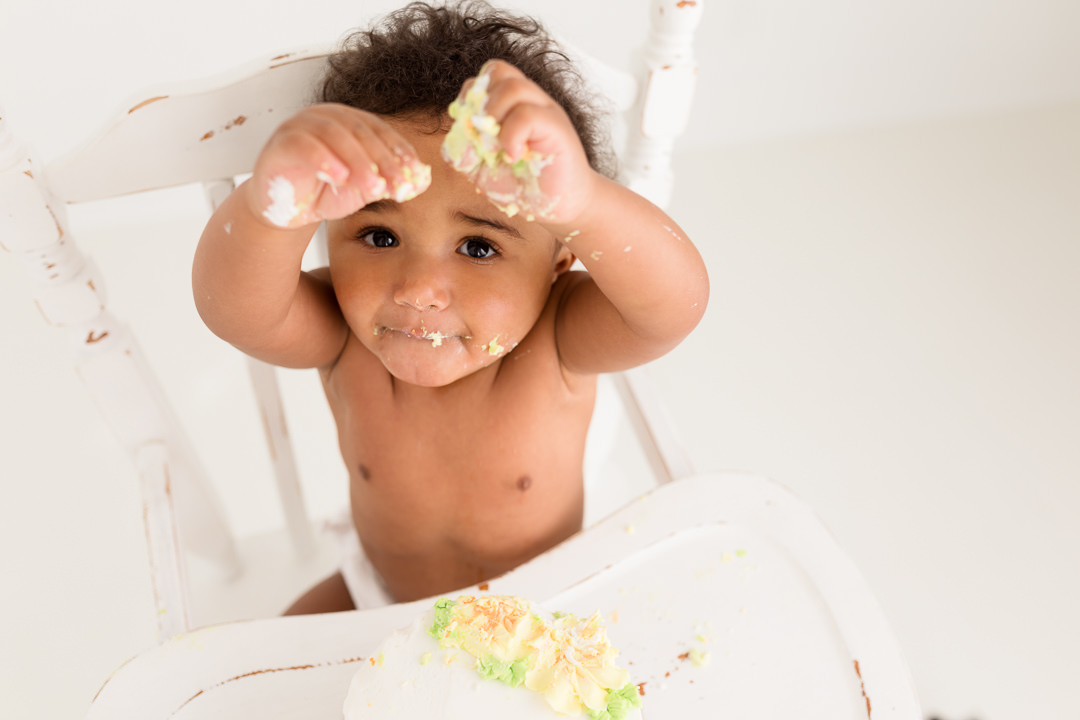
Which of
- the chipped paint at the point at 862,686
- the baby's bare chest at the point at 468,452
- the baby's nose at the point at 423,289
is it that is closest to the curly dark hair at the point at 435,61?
the baby's nose at the point at 423,289

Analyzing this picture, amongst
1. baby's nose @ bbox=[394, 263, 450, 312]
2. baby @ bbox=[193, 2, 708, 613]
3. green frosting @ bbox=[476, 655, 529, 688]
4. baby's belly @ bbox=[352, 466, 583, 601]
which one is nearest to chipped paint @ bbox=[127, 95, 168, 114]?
baby @ bbox=[193, 2, 708, 613]

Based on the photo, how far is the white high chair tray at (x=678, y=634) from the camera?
1.97 feet

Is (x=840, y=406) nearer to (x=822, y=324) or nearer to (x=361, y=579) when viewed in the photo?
(x=822, y=324)

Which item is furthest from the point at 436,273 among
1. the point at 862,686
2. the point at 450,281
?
the point at 862,686

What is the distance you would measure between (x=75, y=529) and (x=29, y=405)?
25cm

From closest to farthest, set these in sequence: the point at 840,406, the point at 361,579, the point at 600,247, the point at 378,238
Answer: the point at 600,247 → the point at 378,238 → the point at 361,579 → the point at 840,406

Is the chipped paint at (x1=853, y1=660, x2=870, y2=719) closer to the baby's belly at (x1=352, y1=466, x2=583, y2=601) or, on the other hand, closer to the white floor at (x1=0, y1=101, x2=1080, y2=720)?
the baby's belly at (x1=352, y1=466, x2=583, y2=601)

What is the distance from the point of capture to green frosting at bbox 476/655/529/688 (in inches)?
19.9

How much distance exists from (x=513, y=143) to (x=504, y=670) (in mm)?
293

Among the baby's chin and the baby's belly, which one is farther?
the baby's belly

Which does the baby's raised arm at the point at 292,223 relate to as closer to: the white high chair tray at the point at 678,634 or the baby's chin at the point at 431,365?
the baby's chin at the point at 431,365

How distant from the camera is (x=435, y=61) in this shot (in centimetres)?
61

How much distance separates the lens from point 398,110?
61 centimetres

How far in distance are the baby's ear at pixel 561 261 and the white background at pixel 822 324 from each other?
558 millimetres
